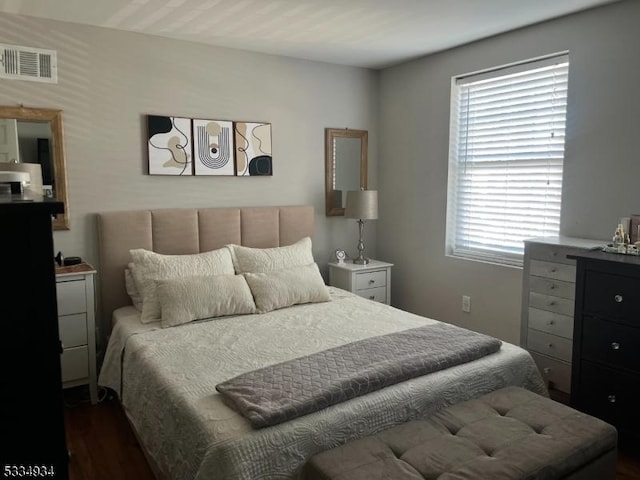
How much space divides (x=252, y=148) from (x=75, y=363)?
1942 millimetres

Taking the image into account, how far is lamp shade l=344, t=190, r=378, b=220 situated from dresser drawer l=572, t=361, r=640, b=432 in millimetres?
1993

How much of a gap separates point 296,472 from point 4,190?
49.9 inches

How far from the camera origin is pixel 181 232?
3.42 meters

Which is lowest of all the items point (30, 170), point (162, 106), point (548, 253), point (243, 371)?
point (243, 371)

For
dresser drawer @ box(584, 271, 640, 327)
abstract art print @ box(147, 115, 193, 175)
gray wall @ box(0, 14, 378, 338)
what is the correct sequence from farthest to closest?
abstract art print @ box(147, 115, 193, 175), gray wall @ box(0, 14, 378, 338), dresser drawer @ box(584, 271, 640, 327)

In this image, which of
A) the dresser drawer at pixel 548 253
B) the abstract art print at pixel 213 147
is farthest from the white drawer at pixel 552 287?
the abstract art print at pixel 213 147

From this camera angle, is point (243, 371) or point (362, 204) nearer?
point (243, 371)

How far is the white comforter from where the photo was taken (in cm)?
164

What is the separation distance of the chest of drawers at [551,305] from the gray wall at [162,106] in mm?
1855

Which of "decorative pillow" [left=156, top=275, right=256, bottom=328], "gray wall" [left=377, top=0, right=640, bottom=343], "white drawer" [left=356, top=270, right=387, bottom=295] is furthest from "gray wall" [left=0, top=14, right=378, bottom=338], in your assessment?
"decorative pillow" [left=156, top=275, right=256, bottom=328]

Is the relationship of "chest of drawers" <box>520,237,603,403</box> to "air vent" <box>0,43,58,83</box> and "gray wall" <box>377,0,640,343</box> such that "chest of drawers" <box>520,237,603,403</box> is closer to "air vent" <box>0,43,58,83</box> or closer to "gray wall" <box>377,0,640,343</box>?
"gray wall" <box>377,0,640,343</box>

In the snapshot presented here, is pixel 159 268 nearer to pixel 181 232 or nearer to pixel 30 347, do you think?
pixel 181 232

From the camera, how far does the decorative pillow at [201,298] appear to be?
2.78 meters

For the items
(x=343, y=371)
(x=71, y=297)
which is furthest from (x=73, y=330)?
(x=343, y=371)
